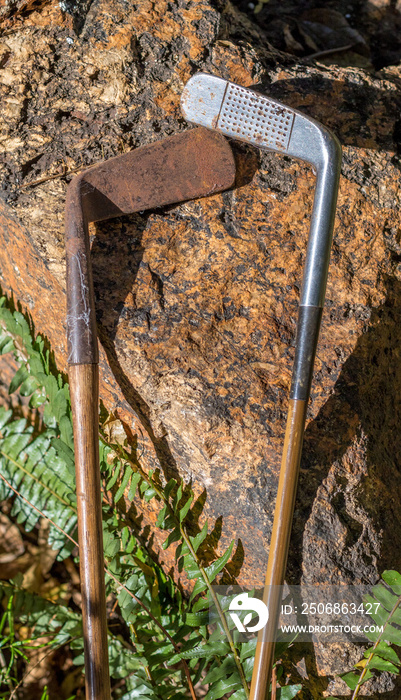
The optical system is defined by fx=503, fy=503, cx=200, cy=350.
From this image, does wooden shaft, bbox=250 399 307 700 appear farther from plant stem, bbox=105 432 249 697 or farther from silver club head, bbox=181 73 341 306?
silver club head, bbox=181 73 341 306

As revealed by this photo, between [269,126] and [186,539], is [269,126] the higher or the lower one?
the higher one

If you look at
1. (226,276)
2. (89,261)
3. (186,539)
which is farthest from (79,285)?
(186,539)

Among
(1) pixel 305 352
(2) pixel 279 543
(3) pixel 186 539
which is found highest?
(1) pixel 305 352

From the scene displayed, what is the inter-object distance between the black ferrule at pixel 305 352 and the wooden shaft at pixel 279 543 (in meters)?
0.04

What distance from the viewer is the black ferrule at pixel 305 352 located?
155cm

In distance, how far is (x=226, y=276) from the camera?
1.77m

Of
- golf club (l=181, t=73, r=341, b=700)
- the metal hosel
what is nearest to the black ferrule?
golf club (l=181, t=73, r=341, b=700)

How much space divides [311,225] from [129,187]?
624 mm

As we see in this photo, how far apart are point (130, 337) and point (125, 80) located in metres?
1.03

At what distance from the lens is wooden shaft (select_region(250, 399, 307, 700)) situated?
146cm

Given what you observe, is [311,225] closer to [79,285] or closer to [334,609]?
[79,285]

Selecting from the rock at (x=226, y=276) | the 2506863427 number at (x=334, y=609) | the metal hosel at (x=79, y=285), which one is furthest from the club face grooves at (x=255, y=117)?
the 2506863427 number at (x=334, y=609)

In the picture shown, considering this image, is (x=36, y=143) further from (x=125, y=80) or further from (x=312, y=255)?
(x=312, y=255)

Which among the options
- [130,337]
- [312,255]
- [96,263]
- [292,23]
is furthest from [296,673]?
[292,23]
